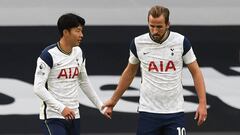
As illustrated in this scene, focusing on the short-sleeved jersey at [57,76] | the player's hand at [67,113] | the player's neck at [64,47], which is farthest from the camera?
the player's neck at [64,47]

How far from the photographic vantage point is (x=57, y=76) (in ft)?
19.0

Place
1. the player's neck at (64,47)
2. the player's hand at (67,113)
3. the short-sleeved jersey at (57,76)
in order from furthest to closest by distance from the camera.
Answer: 1. the player's neck at (64,47)
2. the short-sleeved jersey at (57,76)
3. the player's hand at (67,113)

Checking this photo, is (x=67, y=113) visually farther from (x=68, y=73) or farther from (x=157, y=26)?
(x=157, y=26)

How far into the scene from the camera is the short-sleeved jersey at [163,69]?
581 centimetres

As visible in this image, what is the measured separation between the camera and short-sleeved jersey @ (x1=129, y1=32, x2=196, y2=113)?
581cm

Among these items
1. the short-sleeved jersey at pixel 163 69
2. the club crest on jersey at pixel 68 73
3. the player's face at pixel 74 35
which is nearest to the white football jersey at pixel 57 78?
the club crest on jersey at pixel 68 73

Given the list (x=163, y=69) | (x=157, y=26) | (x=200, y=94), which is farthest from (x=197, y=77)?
(x=157, y=26)

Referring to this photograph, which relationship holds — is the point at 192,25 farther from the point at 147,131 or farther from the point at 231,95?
the point at 147,131

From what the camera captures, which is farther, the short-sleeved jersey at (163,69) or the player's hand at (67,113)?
the short-sleeved jersey at (163,69)

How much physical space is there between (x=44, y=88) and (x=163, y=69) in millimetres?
892

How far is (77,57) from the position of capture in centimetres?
590

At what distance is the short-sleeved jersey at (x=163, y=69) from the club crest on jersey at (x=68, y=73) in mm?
501

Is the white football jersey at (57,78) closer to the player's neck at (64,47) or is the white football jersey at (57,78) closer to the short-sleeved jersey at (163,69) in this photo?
the player's neck at (64,47)

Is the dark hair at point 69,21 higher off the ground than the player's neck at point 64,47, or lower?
higher
